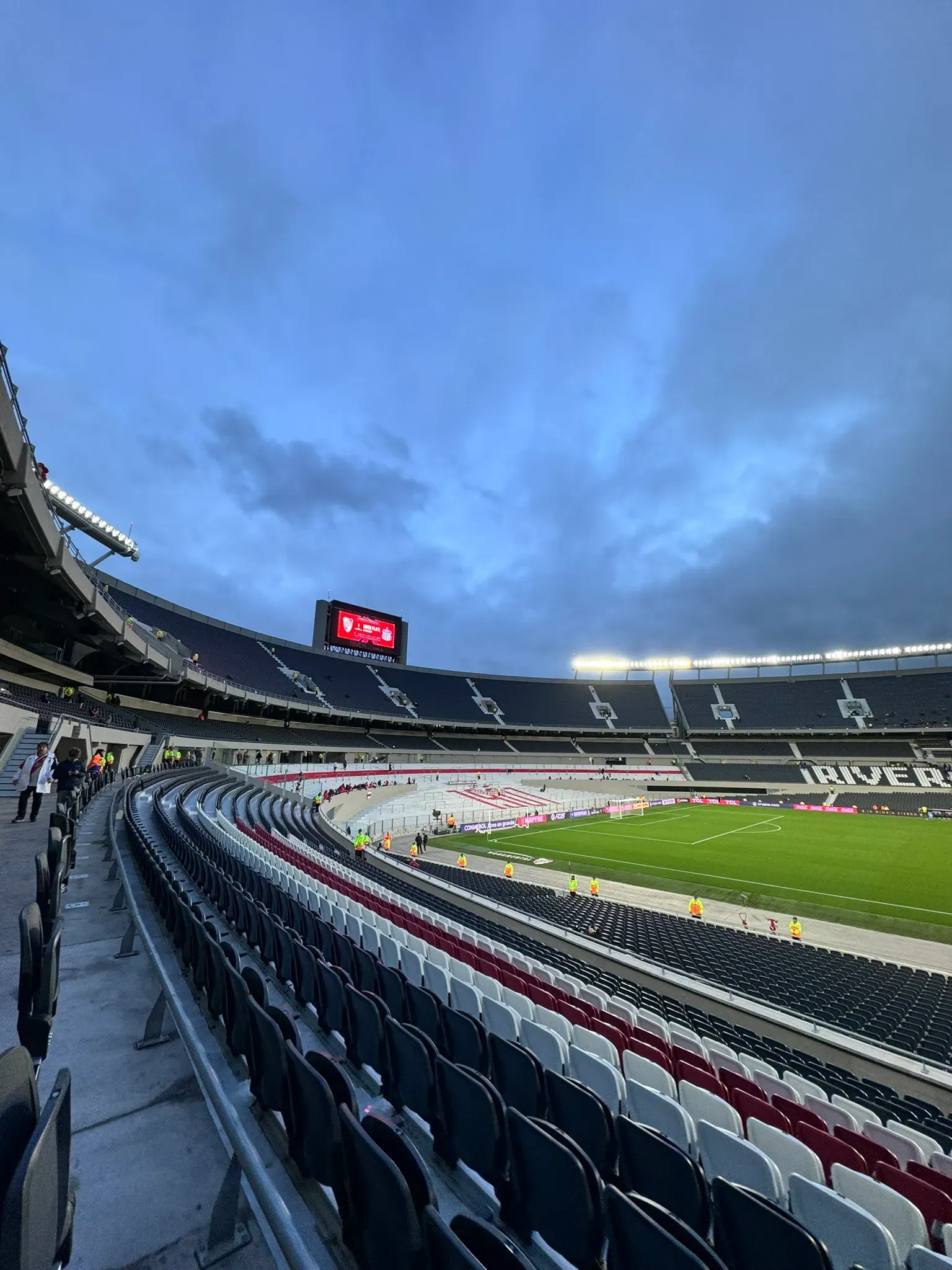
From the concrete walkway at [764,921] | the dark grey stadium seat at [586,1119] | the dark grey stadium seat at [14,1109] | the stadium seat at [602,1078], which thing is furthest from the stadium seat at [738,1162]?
the concrete walkway at [764,921]

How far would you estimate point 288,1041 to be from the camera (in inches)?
123

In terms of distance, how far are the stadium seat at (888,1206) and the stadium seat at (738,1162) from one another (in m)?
0.40

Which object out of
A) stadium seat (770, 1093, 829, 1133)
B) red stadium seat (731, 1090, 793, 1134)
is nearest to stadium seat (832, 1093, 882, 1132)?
stadium seat (770, 1093, 829, 1133)

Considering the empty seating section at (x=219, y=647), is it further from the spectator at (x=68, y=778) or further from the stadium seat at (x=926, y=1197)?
the stadium seat at (x=926, y=1197)

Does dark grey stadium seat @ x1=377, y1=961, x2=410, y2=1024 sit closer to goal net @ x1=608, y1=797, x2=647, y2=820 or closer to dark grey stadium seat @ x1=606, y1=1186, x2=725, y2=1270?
dark grey stadium seat @ x1=606, y1=1186, x2=725, y2=1270

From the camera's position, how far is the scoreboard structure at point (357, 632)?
5797cm

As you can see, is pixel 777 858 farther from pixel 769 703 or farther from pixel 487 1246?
pixel 769 703

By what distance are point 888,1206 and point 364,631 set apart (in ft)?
194

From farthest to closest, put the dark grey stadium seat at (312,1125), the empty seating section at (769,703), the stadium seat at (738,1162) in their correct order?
the empty seating section at (769,703) → the stadium seat at (738,1162) → the dark grey stadium seat at (312,1125)

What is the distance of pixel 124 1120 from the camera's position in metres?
3.40

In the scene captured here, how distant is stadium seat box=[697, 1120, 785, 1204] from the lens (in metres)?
3.20

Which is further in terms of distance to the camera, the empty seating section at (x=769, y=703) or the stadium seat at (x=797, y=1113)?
the empty seating section at (x=769, y=703)

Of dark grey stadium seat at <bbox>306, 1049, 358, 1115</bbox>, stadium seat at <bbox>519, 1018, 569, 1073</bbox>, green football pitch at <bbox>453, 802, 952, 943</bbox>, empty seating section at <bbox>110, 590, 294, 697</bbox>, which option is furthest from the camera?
empty seating section at <bbox>110, 590, 294, 697</bbox>

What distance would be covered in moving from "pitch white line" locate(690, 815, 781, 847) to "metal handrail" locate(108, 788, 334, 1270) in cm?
3478
